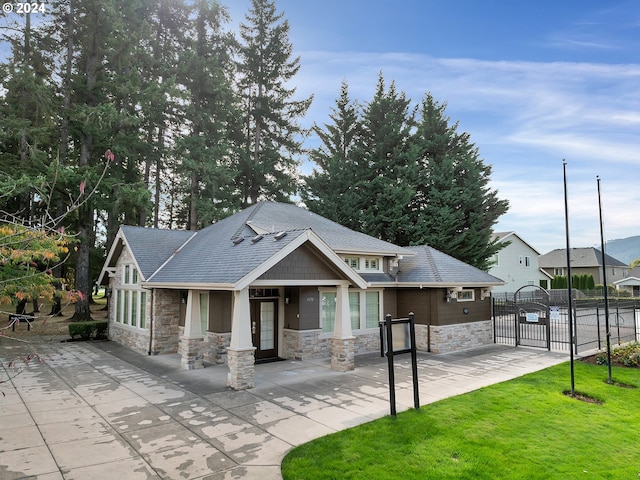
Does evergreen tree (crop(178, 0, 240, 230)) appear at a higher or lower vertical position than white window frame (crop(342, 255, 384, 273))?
higher

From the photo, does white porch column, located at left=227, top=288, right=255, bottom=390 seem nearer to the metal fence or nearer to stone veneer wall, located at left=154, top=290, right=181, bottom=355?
stone veneer wall, located at left=154, top=290, right=181, bottom=355

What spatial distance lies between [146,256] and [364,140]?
21156 millimetres

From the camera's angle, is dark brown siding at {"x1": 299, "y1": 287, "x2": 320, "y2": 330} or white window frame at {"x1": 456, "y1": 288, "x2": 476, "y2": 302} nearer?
dark brown siding at {"x1": 299, "y1": 287, "x2": 320, "y2": 330}

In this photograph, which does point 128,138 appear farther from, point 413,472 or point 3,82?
point 413,472

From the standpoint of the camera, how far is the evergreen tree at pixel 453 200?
86.2ft

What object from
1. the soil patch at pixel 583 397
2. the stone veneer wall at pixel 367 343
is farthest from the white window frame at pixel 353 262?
the soil patch at pixel 583 397

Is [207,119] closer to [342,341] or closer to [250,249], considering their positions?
[250,249]

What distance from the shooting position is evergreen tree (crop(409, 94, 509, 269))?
86.2ft

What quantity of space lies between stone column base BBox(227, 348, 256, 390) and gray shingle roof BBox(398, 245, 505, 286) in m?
7.92

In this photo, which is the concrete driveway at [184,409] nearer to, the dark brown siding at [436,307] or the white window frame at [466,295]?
the dark brown siding at [436,307]

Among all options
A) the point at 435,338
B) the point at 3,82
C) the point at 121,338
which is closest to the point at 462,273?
the point at 435,338

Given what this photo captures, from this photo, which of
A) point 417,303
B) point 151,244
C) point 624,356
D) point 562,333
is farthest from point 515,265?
point 151,244

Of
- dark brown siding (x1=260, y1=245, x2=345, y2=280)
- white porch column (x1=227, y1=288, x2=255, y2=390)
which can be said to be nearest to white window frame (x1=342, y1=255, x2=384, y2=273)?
dark brown siding (x1=260, y1=245, x2=345, y2=280)

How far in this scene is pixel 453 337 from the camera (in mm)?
15398
